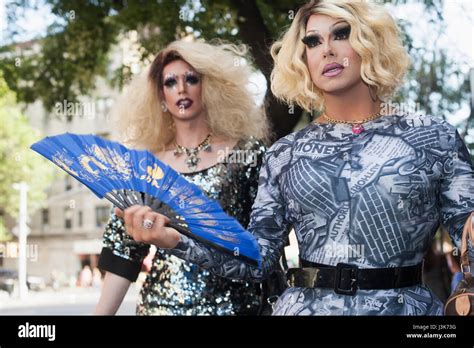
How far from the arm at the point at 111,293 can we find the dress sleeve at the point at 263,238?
1.14m

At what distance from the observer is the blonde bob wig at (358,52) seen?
270 cm

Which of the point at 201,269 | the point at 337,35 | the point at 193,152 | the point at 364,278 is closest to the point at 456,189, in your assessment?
the point at 364,278

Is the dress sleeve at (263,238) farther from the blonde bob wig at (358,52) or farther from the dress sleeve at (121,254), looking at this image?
the dress sleeve at (121,254)

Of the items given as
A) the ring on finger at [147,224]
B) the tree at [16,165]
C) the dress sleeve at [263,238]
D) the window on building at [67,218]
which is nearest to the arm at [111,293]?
the dress sleeve at [263,238]

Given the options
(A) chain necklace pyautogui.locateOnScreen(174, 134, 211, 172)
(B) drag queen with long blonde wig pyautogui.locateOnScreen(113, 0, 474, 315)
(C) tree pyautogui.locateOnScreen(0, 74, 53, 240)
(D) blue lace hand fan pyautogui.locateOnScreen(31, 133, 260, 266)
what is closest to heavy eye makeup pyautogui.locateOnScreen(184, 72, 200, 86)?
(A) chain necklace pyautogui.locateOnScreen(174, 134, 211, 172)

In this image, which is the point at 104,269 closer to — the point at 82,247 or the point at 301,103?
the point at 301,103

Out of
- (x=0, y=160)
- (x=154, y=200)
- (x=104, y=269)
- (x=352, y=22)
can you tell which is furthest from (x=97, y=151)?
(x=0, y=160)

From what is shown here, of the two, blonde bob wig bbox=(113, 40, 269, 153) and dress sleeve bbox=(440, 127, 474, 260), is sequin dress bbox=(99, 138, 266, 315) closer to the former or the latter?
blonde bob wig bbox=(113, 40, 269, 153)

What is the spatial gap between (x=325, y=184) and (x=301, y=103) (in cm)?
45

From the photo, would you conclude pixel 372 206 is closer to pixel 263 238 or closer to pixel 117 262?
pixel 263 238

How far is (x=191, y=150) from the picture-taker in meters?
3.90

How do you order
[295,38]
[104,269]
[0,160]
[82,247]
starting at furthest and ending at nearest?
[82,247] < [0,160] < [104,269] < [295,38]

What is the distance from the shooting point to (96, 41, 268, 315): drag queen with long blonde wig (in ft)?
12.0

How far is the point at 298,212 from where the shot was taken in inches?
105
